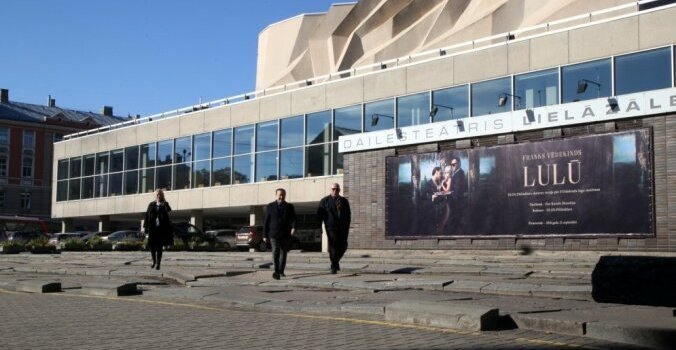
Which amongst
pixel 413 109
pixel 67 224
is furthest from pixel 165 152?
pixel 413 109

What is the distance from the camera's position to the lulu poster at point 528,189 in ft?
58.2

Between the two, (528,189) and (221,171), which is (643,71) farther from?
(221,171)

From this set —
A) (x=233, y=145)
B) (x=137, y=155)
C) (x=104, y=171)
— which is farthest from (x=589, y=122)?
(x=104, y=171)

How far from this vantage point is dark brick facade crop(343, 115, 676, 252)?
Answer: 17078mm

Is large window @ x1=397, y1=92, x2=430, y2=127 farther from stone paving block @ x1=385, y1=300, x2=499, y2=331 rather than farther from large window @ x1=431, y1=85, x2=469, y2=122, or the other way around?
stone paving block @ x1=385, y1=300, x2=499, y2=331

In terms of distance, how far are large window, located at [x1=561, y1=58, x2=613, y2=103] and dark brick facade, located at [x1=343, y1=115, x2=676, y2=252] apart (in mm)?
5791

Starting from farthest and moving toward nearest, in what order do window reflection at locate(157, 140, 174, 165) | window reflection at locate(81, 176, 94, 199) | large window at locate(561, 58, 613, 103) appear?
window reflection at locate(81, 176, 94, 199), window reflection at locate(157, 140, 174, 165), large window at locate(561, 58, 613, 103)

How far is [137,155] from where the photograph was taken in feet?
155

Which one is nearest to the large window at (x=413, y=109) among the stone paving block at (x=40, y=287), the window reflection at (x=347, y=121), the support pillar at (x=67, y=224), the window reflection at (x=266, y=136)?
the window reflection at (x=347, y=121)

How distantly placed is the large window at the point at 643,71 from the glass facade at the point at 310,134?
30 millimetres

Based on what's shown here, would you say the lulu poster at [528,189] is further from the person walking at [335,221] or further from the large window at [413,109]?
the large window at [413,109]

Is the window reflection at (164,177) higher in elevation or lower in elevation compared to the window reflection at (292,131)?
lower

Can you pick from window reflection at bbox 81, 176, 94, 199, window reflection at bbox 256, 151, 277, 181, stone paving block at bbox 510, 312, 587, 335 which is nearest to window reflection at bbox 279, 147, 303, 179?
window reflection at bbox 256, 151, 277, 181

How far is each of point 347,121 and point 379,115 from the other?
2149 mm
